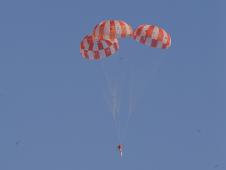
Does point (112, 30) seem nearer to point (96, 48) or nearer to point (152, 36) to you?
point (96, 48)

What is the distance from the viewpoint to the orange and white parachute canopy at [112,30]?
74.7m

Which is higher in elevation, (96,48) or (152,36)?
(152,36)

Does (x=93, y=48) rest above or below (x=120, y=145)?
above

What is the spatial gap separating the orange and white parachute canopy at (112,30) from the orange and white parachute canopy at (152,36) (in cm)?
60

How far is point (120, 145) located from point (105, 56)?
5834 mm

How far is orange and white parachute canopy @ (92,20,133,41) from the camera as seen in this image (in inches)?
2940

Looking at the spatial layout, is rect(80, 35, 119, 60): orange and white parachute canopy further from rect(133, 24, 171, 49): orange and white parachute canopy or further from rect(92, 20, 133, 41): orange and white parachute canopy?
rect(133, 24, 171, 49): orange and white parachute canopy

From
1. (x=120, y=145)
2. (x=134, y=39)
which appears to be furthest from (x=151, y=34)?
(x=120, y=145)

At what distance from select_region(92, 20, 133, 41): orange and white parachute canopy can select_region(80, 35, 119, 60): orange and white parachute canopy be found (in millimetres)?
918

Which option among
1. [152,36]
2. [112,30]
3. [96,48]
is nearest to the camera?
[112,30]

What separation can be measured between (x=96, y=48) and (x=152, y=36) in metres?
3.68

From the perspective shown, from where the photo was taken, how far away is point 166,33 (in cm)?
7612

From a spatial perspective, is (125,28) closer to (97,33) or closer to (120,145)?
(97,33)

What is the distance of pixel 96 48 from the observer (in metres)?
76.2
